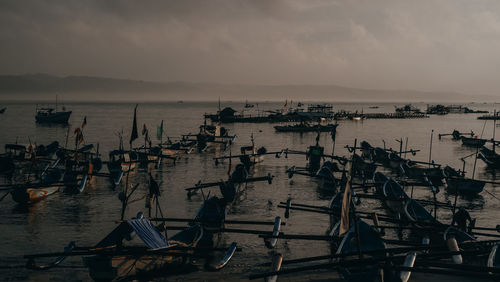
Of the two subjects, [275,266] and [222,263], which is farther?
[222,263]

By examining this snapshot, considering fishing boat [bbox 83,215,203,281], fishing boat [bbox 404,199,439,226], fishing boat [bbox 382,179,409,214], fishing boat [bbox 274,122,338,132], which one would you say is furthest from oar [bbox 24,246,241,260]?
fishing boat [bbox 274,122,338,132]

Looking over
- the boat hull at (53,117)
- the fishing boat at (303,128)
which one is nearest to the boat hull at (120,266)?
the fishing boat at (303,128)

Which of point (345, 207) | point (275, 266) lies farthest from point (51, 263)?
point (345, 207)

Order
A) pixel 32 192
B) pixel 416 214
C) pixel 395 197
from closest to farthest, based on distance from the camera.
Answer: pixel 416 214, pixel 395 197, pixel 32 192

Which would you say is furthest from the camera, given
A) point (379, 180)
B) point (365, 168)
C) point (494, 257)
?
point (365, 168)

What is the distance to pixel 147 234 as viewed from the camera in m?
14.6

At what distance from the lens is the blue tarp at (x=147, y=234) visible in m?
14.2

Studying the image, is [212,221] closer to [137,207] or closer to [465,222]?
[137,207]

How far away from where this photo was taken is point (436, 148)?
2761 inches

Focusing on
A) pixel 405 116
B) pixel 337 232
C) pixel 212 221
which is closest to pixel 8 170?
pixel 212 221

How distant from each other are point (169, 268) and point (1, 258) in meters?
9.12

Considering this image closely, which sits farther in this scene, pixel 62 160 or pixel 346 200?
pixel 62 160

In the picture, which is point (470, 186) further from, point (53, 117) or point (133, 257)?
point (53, 117)

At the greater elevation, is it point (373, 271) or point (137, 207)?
point (373, 271)
